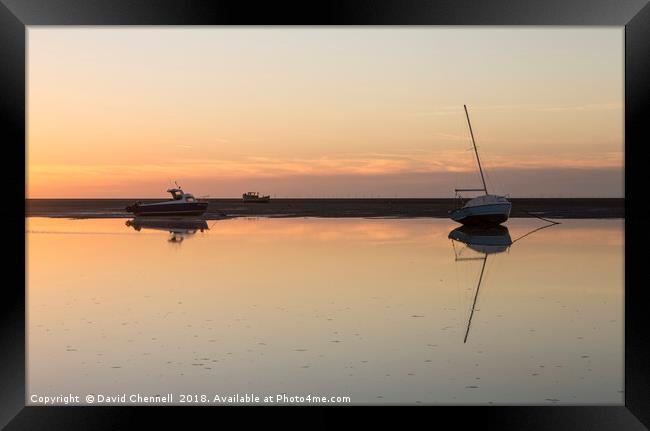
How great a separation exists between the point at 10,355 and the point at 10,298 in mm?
369

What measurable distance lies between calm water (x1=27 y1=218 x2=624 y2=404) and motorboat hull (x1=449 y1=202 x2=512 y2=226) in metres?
13.3

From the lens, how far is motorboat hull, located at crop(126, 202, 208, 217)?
1715 inches

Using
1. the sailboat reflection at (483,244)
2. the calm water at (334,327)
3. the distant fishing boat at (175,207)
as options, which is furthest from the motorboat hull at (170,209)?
the calm water at (334,327)

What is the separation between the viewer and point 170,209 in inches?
1734

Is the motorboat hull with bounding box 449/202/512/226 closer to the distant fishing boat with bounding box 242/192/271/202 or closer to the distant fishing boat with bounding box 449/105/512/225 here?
the distant fishing boat with bounding box 449/105/512/225

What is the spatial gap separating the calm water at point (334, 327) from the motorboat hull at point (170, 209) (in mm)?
25376

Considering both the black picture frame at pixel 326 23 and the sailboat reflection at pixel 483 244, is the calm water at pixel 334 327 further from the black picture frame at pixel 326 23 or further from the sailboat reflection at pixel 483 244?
the black picture frame at pixel 326 23

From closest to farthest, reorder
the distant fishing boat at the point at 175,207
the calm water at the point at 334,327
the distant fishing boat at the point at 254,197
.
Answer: the calm water at the point at 334,327, the distant fishing boat at the point at 175,207, the distant fishing boat at the point at 254,197

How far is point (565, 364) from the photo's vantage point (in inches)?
282

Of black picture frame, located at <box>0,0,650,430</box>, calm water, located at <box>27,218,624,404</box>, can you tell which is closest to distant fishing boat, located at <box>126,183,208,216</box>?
calm water, located at <box>27,218,624,404</box>

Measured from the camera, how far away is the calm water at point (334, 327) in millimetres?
6379

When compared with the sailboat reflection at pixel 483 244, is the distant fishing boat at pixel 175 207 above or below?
above

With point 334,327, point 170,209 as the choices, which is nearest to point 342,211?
point 170,209

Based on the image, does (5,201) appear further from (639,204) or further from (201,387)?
(639,204)
